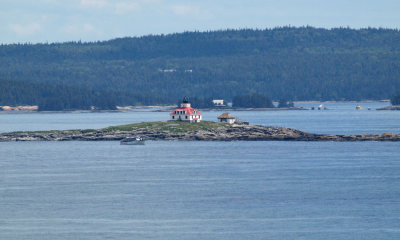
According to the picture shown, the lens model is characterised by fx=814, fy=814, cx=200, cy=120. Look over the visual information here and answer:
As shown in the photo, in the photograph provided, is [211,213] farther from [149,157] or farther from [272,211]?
[149,157]

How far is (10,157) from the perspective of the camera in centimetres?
11662

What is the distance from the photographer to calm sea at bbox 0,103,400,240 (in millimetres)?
59375

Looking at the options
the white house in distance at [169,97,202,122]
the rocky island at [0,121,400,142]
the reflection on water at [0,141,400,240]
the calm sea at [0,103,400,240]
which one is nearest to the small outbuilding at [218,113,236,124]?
the rocky island at [0,121,400,142]

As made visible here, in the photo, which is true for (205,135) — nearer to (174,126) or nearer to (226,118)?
(174,126)

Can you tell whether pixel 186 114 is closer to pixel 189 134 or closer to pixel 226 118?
pixel 189 134

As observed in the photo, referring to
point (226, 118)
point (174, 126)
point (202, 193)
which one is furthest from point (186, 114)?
point (202, 193)

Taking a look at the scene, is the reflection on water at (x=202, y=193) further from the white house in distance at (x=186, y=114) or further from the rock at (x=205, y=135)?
the white house in distance at (x=186, y=114)

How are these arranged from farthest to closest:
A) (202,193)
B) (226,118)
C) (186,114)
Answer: (226,118), (186,114), (202,193)

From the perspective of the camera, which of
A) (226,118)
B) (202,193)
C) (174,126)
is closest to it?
(202,193)

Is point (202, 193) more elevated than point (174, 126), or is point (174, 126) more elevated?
point (174, 126)

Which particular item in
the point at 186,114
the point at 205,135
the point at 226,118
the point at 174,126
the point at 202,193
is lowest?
the point at 202,193

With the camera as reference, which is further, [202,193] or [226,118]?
[226,118]

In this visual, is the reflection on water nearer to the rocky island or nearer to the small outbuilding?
the rocky island

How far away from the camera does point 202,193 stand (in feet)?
254
